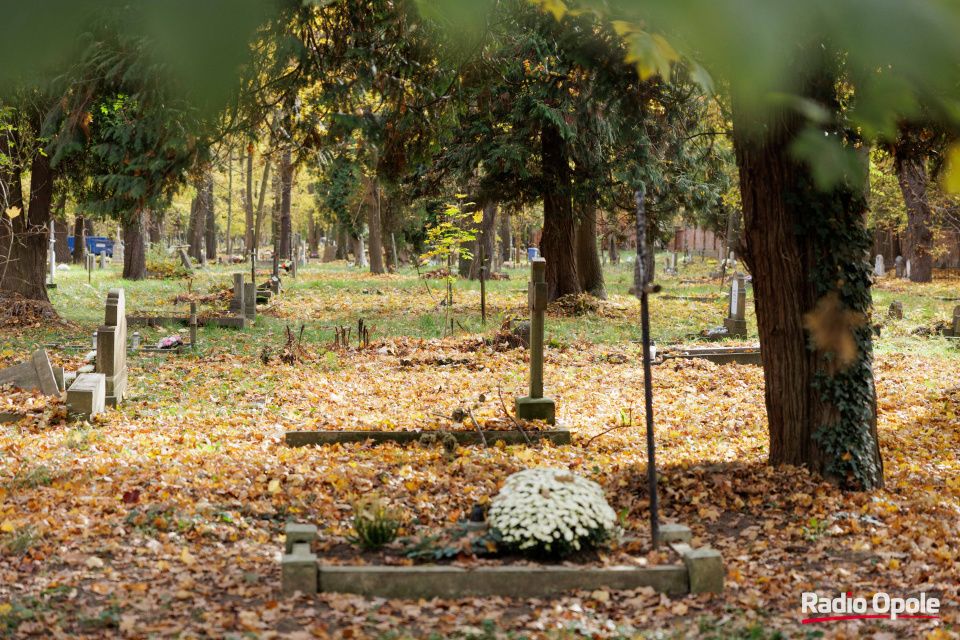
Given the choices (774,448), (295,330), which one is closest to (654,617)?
(774,448)

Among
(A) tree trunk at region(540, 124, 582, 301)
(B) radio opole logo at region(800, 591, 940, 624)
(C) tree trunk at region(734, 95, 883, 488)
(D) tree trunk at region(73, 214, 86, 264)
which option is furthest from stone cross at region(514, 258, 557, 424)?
(D) tree trunk at region(73, 214, 86, 264)

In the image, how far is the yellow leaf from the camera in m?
1.17

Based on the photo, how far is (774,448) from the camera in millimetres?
6359

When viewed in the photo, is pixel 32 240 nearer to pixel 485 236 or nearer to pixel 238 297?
pixel 238 297

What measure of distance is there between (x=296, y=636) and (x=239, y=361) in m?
8.55

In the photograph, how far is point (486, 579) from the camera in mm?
4371

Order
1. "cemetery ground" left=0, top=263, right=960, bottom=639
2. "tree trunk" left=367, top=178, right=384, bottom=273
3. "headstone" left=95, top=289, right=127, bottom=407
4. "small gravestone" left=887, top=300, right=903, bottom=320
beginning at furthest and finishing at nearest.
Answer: "tree trunk" left=367, top=178, right=384, bottom=273, "small gravestone" left=887, top=300, right=903, bottom=320, "headstone" left=95, top=289, right=127, bottom=407, "cemetery ground" left=0, top=263, right=960, bottom=639

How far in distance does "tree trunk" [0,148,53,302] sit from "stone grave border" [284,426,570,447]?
1011 cm

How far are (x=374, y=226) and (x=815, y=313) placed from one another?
27362mm

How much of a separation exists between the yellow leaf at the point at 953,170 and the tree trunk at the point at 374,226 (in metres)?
30.2

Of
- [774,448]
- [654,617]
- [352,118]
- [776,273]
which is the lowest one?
[654,617]

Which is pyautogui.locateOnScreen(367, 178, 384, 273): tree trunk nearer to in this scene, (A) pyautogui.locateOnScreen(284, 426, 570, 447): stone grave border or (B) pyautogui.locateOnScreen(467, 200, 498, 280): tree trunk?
(B) pyautogui.locateOnScreen(467, 200, 498, 280): tree trunk

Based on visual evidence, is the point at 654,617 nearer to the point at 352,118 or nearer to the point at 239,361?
the point at 352,118

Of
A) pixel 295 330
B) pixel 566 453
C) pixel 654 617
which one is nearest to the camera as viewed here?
pixel 654 617
